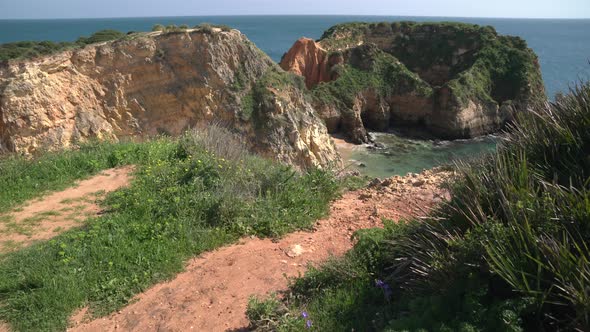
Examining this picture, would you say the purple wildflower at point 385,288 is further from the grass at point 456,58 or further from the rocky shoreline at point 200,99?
the grass at point 456,58

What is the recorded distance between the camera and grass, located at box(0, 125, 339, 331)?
16.5ft

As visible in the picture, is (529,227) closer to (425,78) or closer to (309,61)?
(309,61)

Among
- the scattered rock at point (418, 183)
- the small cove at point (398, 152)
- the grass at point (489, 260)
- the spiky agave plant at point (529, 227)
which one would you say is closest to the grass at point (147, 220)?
the scattered rock at point (418, 183)

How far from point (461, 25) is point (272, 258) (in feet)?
142

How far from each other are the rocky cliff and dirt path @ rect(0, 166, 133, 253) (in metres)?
25.3

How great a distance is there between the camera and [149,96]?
2155cm

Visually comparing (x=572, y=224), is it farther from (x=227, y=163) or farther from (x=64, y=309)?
(x=227, y=163)

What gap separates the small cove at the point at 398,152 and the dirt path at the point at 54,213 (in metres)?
18.6

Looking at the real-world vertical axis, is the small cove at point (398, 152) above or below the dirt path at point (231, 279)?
Result: below

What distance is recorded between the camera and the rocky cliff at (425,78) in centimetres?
3381

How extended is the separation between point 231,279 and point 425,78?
132ft

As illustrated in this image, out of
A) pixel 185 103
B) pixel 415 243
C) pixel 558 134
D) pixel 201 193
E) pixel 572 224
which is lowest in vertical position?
pixel 185 103

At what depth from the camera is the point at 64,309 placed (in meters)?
4.81

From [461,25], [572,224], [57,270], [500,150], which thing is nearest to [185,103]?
[57,270]
